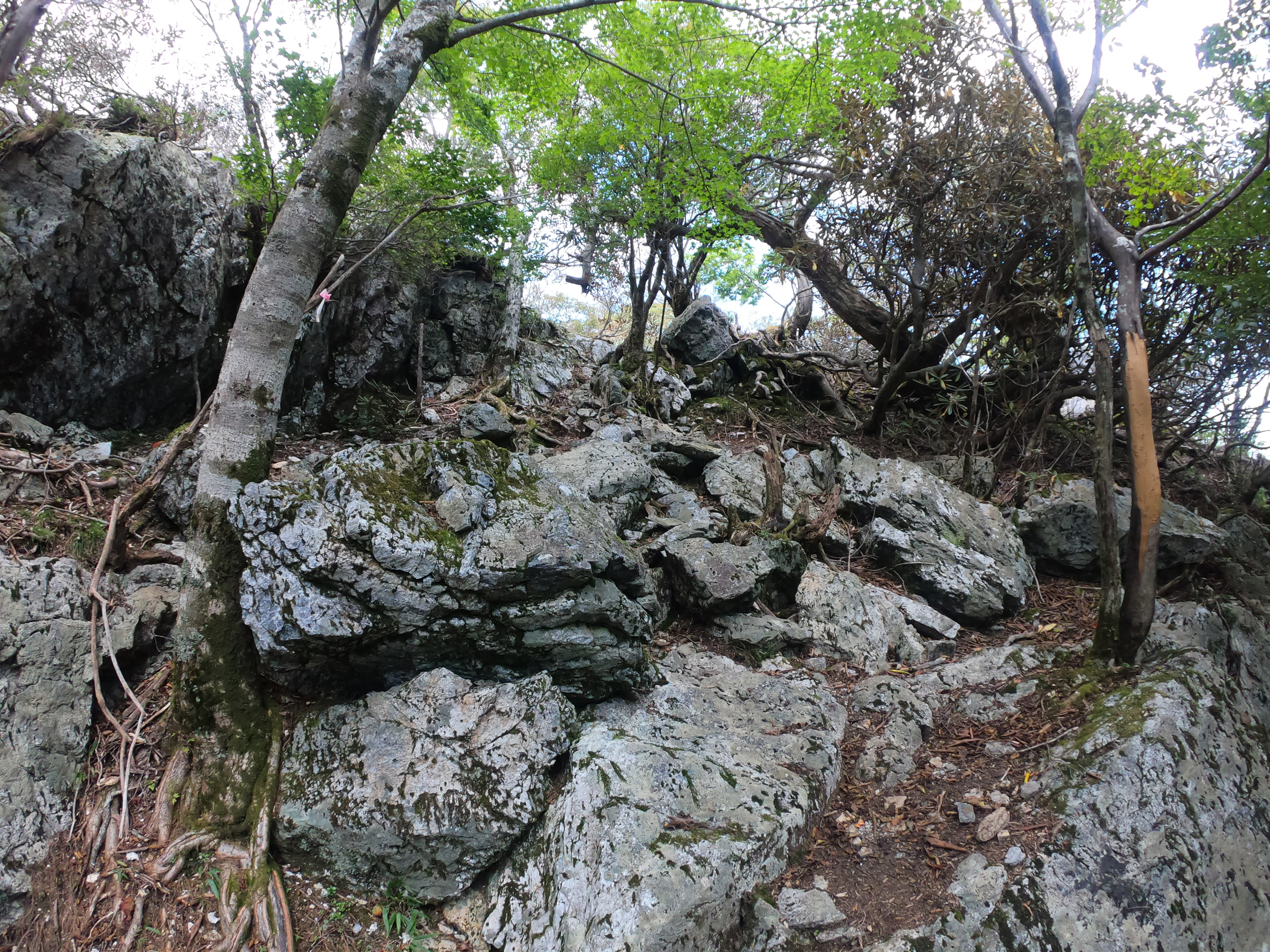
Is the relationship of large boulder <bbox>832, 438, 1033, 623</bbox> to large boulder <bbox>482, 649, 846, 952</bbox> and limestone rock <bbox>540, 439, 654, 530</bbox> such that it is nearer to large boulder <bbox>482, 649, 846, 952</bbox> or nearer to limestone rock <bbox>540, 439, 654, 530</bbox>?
large boulder <bbox>482, 649, 846, 952</bbox>

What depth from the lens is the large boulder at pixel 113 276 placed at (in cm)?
556

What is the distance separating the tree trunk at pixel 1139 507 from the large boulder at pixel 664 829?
216 cm

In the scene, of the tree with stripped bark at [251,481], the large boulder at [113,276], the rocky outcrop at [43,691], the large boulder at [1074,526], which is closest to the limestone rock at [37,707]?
the rocky outcrop at [43,691]

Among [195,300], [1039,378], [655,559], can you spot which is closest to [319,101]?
[195,300]

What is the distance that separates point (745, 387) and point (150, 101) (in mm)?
9111

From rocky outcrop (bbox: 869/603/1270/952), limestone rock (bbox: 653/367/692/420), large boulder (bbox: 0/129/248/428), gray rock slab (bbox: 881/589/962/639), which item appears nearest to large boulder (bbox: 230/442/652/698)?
rocky outcrop (bbox: 869/603/1270/952)

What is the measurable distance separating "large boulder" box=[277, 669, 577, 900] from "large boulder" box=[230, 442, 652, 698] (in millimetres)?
275

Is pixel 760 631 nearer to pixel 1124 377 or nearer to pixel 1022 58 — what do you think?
pixel 1124 377

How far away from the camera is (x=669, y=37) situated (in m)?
7.82

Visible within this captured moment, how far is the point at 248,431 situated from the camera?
4.07 metres

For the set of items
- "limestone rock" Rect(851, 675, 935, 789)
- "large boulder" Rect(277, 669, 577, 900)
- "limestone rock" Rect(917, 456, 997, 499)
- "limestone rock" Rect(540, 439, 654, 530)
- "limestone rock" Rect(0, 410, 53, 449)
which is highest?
"limestone rock" Rect(917, 456, 997, 499)

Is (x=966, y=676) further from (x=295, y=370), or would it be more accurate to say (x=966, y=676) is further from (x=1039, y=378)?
(x=295, y=370)

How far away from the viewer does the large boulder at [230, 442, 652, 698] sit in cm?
375

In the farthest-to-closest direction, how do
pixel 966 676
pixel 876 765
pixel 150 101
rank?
pixel 150 101 → pixel 966 676 → pixel 876 765
